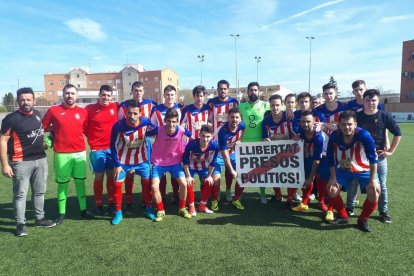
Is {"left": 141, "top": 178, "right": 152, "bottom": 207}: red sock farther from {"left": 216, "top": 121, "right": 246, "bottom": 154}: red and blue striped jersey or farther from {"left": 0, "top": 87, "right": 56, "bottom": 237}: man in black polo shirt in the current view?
{"left": 0, "top": 87, "right": 56, "bottom": 237}: man in black polo shirt

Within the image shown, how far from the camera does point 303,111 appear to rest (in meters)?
5.11

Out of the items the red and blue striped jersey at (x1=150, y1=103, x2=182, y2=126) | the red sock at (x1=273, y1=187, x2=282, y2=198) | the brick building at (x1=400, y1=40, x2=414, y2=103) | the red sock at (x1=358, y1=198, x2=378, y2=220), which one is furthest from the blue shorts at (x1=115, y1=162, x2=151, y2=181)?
the brick building at (x1=400, y1=40, x2=414, y2=103)

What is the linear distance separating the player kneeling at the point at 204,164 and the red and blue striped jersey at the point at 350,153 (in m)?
1.85

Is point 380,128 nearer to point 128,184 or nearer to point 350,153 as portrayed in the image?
point 350,153

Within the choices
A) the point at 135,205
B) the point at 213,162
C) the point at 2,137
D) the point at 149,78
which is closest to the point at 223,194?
the point at 213,162

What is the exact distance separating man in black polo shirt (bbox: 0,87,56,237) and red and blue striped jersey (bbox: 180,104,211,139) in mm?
2418

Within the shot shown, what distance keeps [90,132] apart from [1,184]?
3869 millimetres

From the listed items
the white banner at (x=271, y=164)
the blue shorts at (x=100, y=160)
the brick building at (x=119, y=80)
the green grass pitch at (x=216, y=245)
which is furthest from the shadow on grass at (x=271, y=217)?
the brick building at (x=119, y=80)

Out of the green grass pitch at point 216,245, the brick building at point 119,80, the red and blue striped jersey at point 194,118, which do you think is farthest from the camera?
the brick building at point 119,80

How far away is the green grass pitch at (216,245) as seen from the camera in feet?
10.6

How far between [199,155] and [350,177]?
239 cm

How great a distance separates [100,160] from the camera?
4953mm

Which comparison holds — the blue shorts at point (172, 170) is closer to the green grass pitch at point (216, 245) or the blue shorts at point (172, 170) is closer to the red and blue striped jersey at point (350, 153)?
the green grass pitch at point (216, 245)

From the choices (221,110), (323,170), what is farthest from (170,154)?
(323,170)
